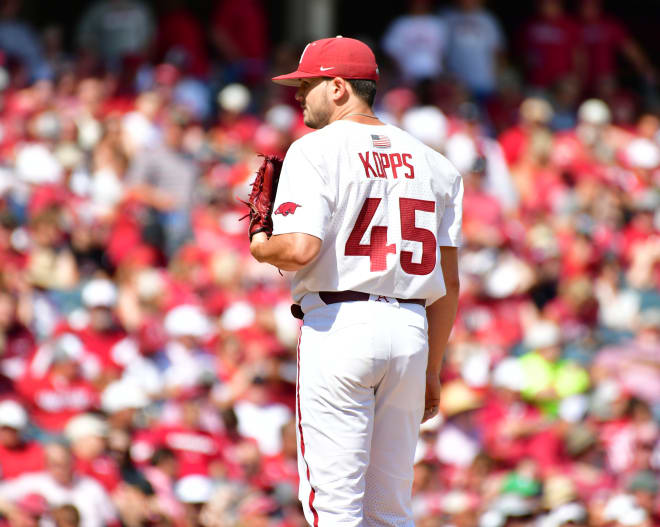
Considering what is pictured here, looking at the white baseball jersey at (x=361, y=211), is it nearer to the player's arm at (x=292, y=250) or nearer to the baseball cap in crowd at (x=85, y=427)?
the player's arm at (x=292, y=250)

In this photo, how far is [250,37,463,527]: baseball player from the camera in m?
3.79

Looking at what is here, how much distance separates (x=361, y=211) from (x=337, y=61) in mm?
496

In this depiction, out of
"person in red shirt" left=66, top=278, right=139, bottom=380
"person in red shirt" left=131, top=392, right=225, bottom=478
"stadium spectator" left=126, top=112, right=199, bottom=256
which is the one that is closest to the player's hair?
"person in red shirt" left=131, top=392, right=225, bottom=478

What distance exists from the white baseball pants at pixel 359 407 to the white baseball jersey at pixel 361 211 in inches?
3.3

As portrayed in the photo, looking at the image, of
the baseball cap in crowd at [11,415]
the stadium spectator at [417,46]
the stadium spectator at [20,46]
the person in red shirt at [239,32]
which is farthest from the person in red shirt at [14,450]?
the person in red shirt at [239,32]

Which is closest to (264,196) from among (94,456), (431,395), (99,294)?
(431,395)

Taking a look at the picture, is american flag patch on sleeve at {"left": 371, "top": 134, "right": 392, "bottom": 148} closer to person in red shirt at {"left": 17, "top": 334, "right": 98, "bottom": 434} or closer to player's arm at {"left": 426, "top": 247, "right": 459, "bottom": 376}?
player's arm at {"left": 426, "top": 247, "right": 459, "bottom": 376}

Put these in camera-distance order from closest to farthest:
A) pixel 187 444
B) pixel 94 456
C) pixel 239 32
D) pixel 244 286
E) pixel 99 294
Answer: pixel 94 456 → pixel 187 444 → pixel 99 294 → pixel 244 286 → pixel 239 32

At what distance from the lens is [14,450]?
808cm

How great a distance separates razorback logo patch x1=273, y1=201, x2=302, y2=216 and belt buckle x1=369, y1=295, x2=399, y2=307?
0.37m

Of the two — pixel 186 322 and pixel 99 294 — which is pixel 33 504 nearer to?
pixel 99 294

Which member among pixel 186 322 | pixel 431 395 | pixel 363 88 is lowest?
→ pixel 186 322

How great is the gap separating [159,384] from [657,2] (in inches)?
473

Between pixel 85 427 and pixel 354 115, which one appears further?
pixel 85 427
